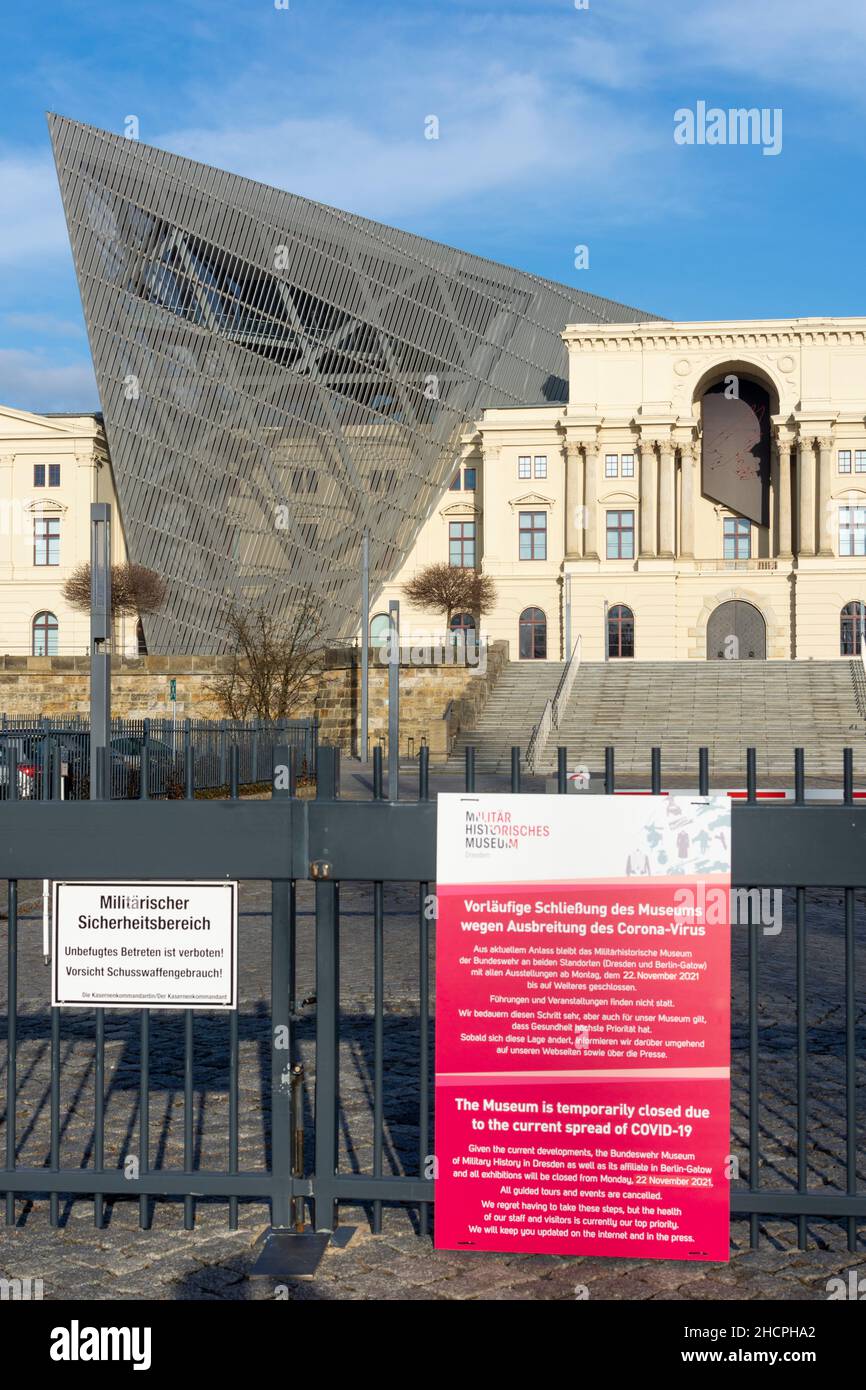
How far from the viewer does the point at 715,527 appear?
66.2m

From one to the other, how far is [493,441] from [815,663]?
21.0 m

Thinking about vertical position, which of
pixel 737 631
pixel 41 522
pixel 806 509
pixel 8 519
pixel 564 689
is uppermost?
pixel 8 519

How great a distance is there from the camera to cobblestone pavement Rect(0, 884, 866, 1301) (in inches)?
168

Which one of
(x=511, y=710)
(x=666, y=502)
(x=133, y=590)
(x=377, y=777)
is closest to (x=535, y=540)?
(x=666, y=502)

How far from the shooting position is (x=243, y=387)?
63.5 m

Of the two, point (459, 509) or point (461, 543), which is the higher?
point (459, 509)

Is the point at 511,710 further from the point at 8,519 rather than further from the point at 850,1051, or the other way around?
the point at 850,1051

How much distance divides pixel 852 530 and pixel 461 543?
17302 mm

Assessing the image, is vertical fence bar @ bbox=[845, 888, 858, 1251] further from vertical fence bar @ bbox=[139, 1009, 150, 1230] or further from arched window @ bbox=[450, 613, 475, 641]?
arched window @ bbox=[450, 613, 475, 641]

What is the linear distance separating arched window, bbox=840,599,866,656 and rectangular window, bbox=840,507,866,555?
7.70 feet

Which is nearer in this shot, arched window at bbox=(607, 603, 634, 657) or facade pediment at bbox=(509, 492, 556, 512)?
arched window at bbox=(607, 603, 634, 657)

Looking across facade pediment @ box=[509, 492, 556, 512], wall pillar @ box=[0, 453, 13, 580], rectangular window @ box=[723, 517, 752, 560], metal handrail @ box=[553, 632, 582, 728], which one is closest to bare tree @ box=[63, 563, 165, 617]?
wall pillar @ box=[0, 453, 13, 580]

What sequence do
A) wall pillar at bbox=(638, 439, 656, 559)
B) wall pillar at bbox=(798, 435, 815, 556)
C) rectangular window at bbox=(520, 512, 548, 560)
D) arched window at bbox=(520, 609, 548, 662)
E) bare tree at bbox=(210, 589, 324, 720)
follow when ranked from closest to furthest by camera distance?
bare tree at bbox=(210, 589, 324, 720)
wall pillar at bbox=(798, 435, 815, 556)
wall pillar at bbox=(638, 439, 656, 559)
arched window at bbox=(520, 609, 548, 662)
rectangular window at bbox=(520, 512, 548, 560)
